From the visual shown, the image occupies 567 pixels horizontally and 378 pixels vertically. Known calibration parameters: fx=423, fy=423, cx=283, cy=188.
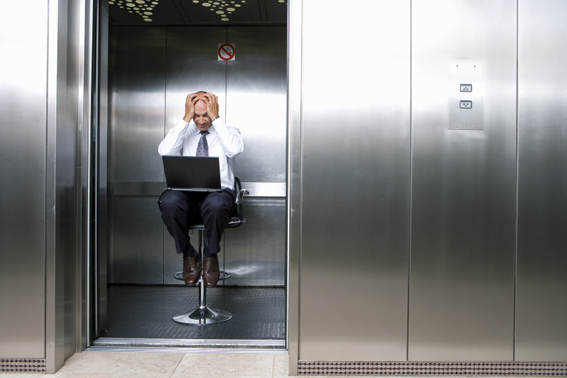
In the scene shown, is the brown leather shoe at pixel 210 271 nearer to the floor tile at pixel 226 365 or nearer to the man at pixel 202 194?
the man at pixel 202 194

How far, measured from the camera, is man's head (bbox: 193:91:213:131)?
10.7ft

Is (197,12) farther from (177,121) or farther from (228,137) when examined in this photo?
(228,137)

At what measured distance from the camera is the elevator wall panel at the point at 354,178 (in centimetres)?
235

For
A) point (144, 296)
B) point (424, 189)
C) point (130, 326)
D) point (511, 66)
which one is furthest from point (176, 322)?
point (511, 66)

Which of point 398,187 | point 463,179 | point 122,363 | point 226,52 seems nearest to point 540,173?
point 463,179

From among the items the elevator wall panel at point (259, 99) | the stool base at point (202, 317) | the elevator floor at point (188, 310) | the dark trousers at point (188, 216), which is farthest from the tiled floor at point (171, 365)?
the elevator wall panel at point (259, 99)

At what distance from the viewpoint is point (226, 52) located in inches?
173

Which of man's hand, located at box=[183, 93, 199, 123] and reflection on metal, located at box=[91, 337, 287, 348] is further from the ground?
man's hand, located at box=[183, 93, 199, 123]

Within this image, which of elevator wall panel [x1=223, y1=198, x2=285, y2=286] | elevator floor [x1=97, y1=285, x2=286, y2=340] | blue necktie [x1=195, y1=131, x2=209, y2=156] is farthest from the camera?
elevator wall panel [x1=223, y1=198, x2=285, y2=286]

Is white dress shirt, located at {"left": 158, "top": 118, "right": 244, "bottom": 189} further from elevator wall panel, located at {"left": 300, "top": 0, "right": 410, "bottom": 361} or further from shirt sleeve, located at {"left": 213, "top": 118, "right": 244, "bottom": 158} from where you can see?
elevator wall panel, located at {"left": 300, "top": 0, "right": 410, "bottom": 361}

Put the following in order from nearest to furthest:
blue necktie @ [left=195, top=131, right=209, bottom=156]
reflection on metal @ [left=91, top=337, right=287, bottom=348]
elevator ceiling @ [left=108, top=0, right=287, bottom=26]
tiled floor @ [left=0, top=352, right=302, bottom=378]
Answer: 1. tiled floor @ [left=0, top=352, right=302, bottom=378]
2. reflection on metal @ [left=91, top=337, right=287, bottom=348]
3. blue necktie @ [left=195, top=131, right=209, bottom=156]
4. elevator ceiling @ [left=108, top=0, right=287, bottom=26]

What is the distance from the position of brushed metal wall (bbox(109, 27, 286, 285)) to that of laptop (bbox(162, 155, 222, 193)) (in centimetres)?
134

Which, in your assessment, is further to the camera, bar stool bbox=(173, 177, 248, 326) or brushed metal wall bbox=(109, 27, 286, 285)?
Result: brushed metal wall bbox=(109, 27, 286, 285)

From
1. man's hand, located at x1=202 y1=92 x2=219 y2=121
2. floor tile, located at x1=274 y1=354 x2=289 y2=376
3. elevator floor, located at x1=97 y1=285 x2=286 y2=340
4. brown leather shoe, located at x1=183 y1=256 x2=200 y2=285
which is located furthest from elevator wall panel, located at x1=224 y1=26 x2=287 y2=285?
floor tile, located at x1=274 y1=354 x2=289 y2=376
